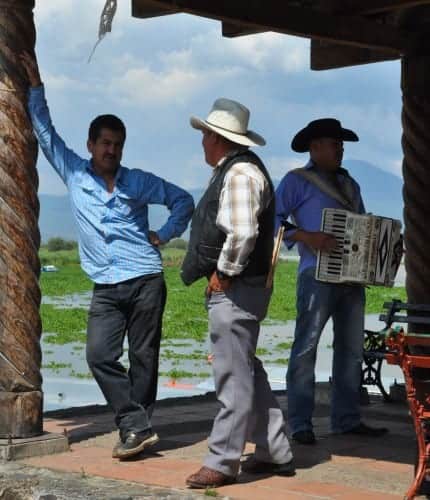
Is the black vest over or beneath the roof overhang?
beneath

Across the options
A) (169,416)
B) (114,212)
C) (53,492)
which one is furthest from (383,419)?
(53,492)

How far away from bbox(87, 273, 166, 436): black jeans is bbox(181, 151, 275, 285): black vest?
2.79ft

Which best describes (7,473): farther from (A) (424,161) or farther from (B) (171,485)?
(A) (424,161)

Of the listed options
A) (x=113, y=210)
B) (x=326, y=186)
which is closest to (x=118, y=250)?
(x=113, y=210)

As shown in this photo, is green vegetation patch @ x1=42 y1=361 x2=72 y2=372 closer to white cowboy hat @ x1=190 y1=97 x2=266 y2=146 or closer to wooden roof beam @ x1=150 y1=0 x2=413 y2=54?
wooden roof beam @ x1=150 y1=0 x2=413 y2=54

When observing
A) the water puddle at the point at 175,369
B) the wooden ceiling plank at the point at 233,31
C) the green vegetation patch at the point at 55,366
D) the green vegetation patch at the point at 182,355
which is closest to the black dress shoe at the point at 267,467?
the wooden ceiling plank at the point at 233,31

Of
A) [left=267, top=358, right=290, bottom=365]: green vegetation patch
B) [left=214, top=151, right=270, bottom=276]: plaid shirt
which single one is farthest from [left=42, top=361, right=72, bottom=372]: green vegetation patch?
[left=214, top=151, right=270, bottom=276]: plaid shirt

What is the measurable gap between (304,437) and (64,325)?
914 inches

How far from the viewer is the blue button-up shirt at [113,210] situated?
711cm

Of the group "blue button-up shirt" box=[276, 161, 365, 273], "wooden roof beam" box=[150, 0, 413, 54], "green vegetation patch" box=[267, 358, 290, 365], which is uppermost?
"wooden roof beam" box=[150, 0, 413, 54]

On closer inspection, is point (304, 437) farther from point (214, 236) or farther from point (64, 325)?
point (64, 325)

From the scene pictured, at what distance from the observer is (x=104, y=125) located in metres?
7.16

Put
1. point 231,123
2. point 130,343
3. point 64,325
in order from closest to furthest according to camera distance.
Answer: point 231,123, point 130,343, point 64,325

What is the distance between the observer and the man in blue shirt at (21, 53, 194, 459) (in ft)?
23.2
